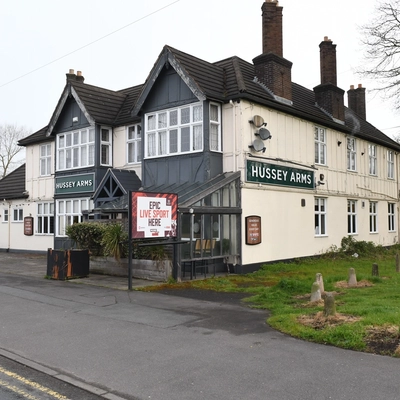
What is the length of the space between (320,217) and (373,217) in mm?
6477

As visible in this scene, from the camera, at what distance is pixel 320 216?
2130 centimetres

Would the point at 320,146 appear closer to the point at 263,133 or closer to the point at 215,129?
the point at 263,133

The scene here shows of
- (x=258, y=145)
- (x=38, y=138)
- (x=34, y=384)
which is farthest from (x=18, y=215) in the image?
(x=34, y=384)

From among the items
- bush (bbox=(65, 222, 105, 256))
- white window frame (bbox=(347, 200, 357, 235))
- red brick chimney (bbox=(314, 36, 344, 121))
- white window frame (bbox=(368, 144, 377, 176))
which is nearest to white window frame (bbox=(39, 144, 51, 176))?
bush (bbox=(65, 222, 105, 256))

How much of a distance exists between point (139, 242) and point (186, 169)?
13.1ft

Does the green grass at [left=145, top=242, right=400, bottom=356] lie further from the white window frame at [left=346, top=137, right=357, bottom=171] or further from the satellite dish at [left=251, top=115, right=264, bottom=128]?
the white window frame at [left=346, top=137, right=357, bottom=171]

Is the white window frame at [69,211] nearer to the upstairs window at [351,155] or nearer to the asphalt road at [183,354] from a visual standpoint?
the asphalt road at [183,354]

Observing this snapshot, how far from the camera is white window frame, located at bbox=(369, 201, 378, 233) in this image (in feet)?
84.8

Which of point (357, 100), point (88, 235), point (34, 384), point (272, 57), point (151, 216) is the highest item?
point (357, 100)

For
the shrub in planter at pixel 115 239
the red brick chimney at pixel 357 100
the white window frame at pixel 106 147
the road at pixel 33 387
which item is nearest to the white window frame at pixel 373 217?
the red brick chimney at pixel 357 100

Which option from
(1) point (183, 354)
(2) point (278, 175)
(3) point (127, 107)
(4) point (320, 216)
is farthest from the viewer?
(3) point (127, 107)

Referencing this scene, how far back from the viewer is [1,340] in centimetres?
782

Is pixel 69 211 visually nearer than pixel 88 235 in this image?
No

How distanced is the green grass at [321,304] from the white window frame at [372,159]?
8.16 m
